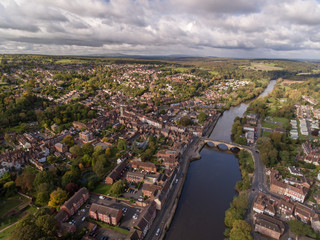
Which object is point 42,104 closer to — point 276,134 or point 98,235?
point 98,235

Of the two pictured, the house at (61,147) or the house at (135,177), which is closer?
the house at (135,177)

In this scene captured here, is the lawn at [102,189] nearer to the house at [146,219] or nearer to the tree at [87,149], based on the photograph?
the house at [146,219]

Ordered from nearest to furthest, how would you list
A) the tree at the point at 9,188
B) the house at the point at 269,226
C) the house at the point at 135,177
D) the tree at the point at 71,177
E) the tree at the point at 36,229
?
1. the tree at the point at 36,229
2. the house at the point at 269,226
3. the tree at the point at 9,188
4. the tree at the point at 71,177
5. the house at the point at 135,177

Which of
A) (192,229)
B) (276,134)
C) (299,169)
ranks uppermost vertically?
(276,134)

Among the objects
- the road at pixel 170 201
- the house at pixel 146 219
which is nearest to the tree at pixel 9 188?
the house at pixel 146 219

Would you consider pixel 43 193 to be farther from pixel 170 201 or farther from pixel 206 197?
pixel 206 197

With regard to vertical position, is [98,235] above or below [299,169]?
below

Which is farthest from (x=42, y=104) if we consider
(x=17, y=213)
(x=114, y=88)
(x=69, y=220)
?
(x=69, y=220)
